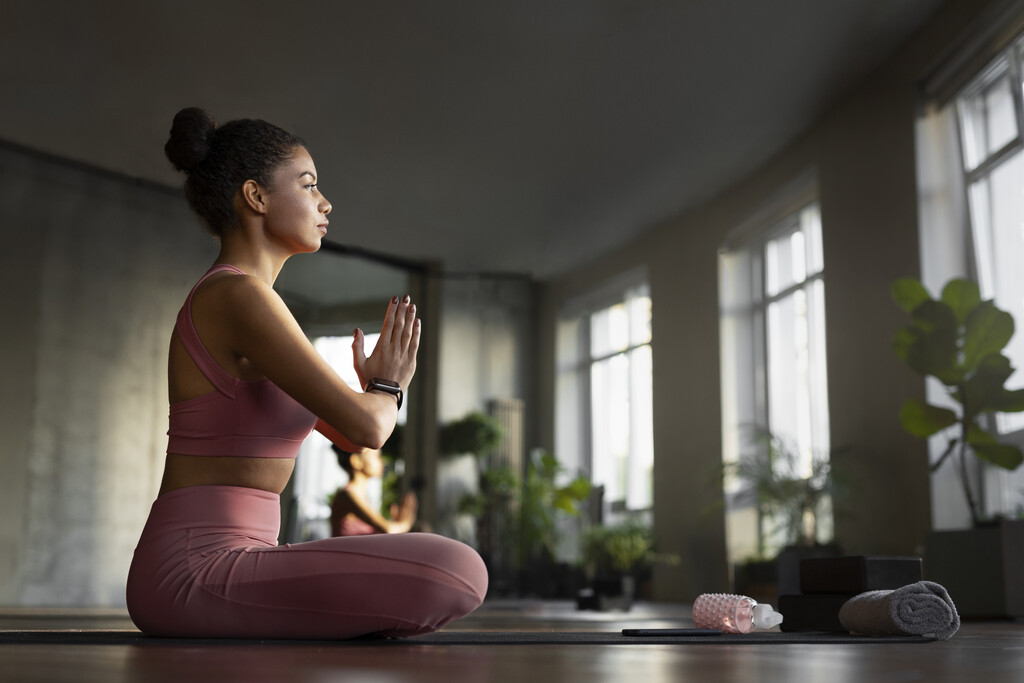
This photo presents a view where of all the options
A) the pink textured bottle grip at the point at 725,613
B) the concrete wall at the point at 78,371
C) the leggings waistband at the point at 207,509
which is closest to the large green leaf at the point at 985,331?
the pink textured bottle grip at the point at 725,613

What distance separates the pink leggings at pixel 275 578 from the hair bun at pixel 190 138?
633 mm

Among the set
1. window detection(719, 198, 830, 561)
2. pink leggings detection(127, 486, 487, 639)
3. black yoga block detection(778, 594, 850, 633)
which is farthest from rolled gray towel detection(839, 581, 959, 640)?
window detection(719, 198, 830, 561)

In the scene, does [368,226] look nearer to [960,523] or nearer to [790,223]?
[790,223]

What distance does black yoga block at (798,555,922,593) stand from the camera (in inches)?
112

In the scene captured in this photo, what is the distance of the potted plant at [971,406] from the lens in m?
4.77

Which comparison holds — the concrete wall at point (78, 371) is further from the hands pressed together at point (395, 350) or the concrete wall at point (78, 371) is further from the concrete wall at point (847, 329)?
the hands pressed together at point (395, 350)

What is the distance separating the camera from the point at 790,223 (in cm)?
991

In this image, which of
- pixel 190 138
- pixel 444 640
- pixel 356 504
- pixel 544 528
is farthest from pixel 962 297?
pixel 544 528

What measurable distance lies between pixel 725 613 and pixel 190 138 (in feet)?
5.35

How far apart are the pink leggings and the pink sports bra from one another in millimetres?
75

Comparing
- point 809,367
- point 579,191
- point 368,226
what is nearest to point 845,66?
point 809,367

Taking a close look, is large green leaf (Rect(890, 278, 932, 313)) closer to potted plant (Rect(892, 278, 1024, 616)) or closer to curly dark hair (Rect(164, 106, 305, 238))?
potted plant (Rect(892, 278, 1024, 616))

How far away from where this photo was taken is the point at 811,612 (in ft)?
10.3

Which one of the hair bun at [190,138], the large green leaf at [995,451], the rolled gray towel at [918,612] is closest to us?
the hair bun at [190,138]
